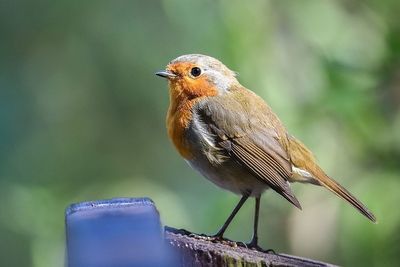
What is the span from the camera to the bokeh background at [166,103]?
4805 mm

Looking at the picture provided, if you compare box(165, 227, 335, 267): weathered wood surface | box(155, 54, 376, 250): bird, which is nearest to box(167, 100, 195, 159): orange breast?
box(155, 54, 376, 250): bird

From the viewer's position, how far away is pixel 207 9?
5359mm

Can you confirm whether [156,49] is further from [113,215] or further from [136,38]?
[113,215]

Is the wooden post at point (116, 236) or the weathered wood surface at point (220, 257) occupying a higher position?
the weathered wood surface at point (220, 257)

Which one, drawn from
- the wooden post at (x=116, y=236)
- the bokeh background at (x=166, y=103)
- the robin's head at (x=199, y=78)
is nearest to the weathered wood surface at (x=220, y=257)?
the wooden post at (x=116, y=236)

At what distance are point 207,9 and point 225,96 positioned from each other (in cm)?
114

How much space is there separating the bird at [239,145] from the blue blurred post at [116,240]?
2.62 m

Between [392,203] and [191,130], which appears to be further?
[392,203]

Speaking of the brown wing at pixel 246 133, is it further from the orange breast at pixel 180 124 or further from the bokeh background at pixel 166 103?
the bokeh background at pixel 166 103

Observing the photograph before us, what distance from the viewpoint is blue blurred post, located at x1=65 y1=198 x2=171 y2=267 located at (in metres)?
1.30

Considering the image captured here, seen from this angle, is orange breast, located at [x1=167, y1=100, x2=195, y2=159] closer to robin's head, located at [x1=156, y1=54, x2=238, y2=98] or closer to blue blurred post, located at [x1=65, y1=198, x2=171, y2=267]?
robin's head, located at [x1=156, y1=54, x2=238, y2=98]

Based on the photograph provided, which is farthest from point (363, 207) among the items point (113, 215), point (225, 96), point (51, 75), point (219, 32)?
point (51, 75)

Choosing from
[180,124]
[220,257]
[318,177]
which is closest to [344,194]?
[318,177]

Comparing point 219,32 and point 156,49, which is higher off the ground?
point 156,49
